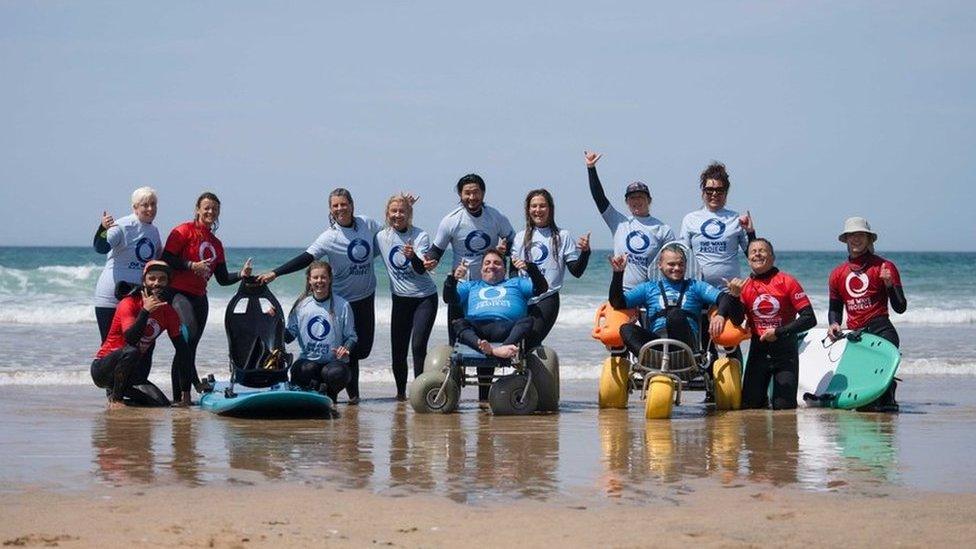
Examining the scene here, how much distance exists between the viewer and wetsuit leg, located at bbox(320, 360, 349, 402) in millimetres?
10617

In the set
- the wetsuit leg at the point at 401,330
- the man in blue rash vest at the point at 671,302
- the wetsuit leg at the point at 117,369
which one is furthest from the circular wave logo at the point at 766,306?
the wetsuit leg at the point at 117,369

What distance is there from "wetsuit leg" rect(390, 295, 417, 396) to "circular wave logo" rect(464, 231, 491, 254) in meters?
0.71

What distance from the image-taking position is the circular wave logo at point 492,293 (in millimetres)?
10711

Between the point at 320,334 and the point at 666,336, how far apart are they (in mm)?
2804

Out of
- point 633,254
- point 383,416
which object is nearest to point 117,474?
point 383,416

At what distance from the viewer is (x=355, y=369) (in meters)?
11.3

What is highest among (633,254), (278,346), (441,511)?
(633,254)

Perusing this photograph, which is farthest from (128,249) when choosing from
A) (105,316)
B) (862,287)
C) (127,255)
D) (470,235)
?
(862,287)

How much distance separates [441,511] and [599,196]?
214 inches

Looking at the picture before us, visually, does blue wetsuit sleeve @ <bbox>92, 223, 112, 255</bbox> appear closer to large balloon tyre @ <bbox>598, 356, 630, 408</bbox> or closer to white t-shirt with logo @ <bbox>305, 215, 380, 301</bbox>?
white t-shirt with logo @ <bbox>305, 215, 380, 301</bbox>

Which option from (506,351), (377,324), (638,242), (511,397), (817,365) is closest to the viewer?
(506,351)

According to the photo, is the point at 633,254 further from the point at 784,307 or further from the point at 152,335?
the point at 152,335

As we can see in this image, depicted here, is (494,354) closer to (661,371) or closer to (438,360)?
(438,360)

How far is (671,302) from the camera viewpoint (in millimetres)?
10531
